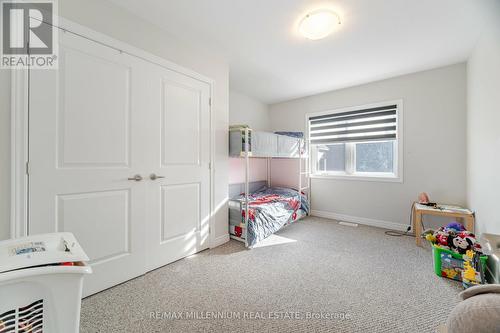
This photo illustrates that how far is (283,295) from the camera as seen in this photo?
1677mm

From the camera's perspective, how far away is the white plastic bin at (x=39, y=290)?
72cm

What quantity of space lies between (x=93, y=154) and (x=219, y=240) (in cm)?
169

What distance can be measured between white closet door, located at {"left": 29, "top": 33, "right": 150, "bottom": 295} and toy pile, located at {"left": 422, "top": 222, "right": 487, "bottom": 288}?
2784mm

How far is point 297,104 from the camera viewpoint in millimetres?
4328

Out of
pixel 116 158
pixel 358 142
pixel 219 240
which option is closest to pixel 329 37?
pixel 358 142

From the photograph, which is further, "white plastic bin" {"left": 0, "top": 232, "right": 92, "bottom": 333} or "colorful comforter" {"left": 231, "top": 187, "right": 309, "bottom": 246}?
"colorful comforter" {"left": 231, "top": 187, "right": 309, "bottom": 246}

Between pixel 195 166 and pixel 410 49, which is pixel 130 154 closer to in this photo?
pixel 195 166

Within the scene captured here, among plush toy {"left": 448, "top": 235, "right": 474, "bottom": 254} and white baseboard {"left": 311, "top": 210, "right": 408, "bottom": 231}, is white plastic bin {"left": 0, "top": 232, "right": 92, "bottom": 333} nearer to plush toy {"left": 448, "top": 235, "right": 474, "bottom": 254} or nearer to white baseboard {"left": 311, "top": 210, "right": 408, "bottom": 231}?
plush toy {"left": 448, "top": 235, "right": 474, "bottom": 254}

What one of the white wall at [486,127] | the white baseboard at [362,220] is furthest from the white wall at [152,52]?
the white wall at [486,127]

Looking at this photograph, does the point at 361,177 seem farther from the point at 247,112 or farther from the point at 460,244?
the point at 247,112

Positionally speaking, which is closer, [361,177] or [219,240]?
[219,240]

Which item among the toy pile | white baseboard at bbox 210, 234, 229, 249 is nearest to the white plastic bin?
white baseboard at bbox 210, 234, 229, 249

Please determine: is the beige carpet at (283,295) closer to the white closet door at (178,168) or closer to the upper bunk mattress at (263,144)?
the white closet door at (178,168)

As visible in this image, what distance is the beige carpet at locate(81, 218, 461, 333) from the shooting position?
4.52ft
